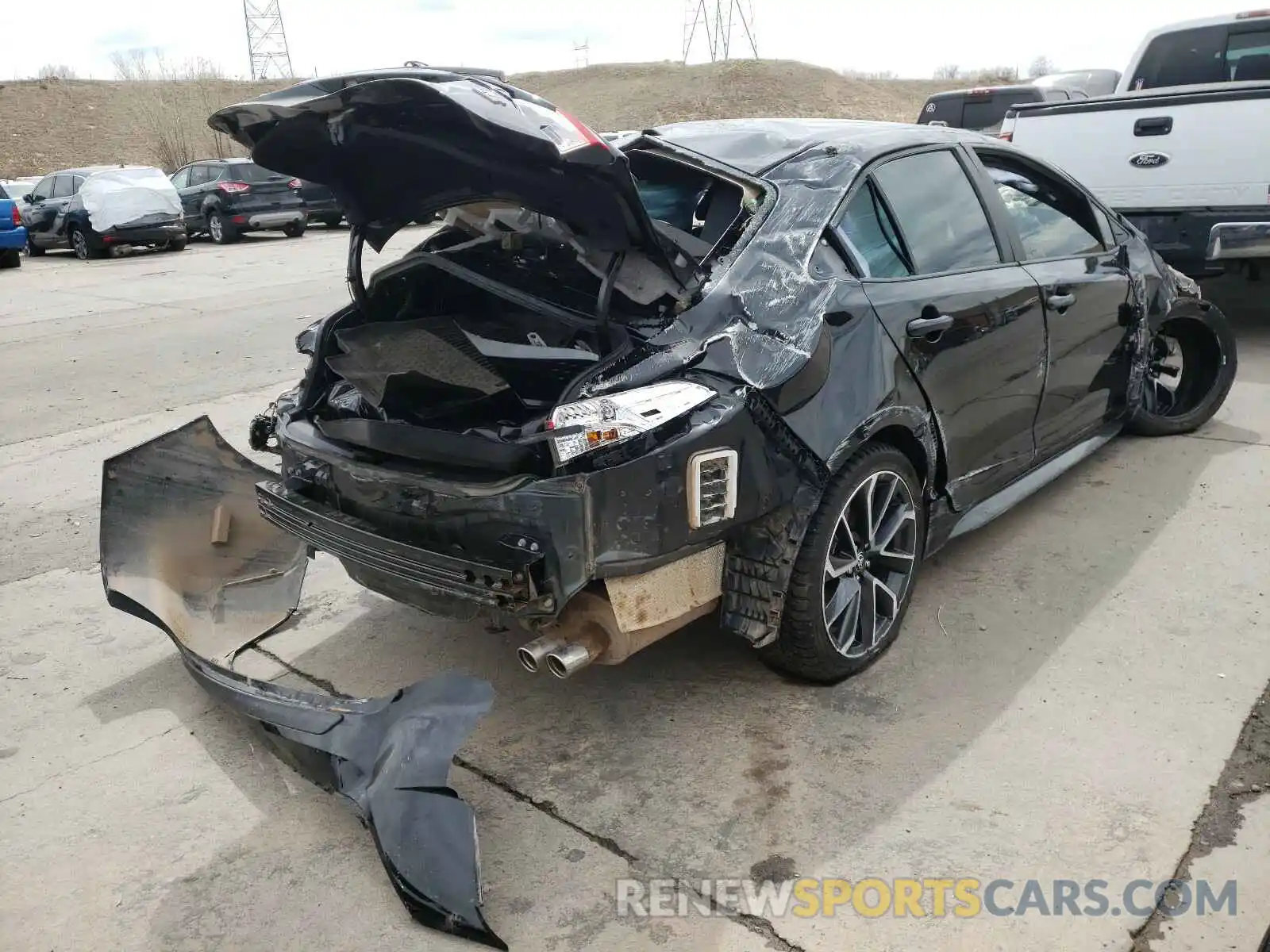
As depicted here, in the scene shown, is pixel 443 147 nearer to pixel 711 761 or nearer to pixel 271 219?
pixel 711 761

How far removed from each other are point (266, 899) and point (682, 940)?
103 cm

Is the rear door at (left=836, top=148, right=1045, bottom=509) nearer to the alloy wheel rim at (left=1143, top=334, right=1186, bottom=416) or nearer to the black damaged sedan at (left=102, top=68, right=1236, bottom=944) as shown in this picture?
the black damaged sedan at (left=102, top=68, right=1236, bottom=944)

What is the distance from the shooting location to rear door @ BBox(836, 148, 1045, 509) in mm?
3383

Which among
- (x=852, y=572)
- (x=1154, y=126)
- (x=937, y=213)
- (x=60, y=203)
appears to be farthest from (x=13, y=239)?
(x=852, y=572)

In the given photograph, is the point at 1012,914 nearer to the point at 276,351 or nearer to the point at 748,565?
A: the point at 748,565

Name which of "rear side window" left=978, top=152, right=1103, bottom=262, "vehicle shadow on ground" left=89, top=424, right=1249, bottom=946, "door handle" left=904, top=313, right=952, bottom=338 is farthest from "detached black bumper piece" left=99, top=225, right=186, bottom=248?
"door handle" left=904, top=313, right=952, bottom=338

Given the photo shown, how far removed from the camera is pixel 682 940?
2387 mm

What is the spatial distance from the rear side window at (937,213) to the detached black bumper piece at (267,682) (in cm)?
211

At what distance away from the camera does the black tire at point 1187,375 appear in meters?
5.56

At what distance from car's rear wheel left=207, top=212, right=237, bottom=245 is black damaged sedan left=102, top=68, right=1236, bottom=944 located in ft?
58.7

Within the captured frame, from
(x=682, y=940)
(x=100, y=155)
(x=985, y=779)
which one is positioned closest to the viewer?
(x=682, y=940)

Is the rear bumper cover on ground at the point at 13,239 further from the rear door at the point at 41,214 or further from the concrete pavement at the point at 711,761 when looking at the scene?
the concrete pavement at the point at 711,761

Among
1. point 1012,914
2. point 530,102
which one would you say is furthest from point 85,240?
point 1012,914

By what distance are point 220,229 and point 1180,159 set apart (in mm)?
17970
